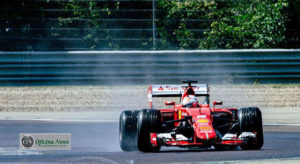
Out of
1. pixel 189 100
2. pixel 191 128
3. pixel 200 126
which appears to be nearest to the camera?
pixel 200 126

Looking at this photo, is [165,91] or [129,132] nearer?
[129,132]

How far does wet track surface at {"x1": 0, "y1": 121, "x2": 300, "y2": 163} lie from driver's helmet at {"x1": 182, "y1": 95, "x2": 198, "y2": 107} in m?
0.74

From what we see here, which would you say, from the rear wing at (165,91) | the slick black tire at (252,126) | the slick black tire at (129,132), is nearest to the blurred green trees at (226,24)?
the rear wing at (165,91)

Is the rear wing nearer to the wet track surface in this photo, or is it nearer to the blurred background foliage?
the wet track surface

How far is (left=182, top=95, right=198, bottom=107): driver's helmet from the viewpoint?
10609mm

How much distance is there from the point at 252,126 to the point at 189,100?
4.04 ft

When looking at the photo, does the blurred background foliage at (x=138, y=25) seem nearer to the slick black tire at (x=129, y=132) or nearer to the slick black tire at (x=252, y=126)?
the slick black tire at (x=129, y=132)

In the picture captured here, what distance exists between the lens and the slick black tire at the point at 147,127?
966 cm

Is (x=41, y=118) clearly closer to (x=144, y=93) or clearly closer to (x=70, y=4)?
(x=144, y=93)

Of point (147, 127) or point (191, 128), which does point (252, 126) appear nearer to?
point (191, 128)

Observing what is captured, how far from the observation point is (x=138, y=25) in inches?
773

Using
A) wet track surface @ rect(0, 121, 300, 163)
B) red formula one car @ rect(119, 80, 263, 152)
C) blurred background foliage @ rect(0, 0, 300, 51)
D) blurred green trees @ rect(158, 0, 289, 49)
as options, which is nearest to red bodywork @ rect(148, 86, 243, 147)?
red formula one car @ rect(119, 80, 263, 152)

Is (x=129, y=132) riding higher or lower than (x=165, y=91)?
lower

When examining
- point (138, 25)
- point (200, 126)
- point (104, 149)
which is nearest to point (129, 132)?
point (104, 149)
